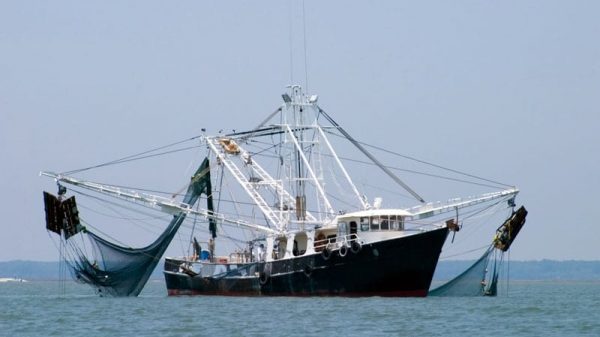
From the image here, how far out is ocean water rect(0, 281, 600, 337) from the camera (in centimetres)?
4450

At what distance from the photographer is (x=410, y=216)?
60.2m

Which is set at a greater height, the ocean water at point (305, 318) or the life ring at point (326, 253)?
the life ring at point (326, 253)

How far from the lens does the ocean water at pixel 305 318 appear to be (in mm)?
44500

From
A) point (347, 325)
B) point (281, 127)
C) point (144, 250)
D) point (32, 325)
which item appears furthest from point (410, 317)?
point (144, 250)

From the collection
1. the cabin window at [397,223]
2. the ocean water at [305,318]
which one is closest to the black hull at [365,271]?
the ocean water at [305,318]

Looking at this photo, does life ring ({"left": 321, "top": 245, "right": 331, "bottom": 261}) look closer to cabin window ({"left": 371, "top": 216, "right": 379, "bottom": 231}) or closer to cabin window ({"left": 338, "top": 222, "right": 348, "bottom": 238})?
cabin window ({"left": 338, "top": 222, "right": 348, "bottom": 238})

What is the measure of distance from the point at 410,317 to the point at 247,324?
6.46 metres

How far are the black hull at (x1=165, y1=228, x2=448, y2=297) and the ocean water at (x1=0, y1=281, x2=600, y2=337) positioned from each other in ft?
2.48

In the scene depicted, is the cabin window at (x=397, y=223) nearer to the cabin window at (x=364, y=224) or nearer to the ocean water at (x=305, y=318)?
the cabin window at (x=364, y=224)

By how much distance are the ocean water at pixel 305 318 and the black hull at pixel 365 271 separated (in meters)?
0.76

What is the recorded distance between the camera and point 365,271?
192 feet

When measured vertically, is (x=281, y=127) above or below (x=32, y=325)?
above

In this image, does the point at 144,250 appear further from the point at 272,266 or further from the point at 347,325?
the point at 347,325

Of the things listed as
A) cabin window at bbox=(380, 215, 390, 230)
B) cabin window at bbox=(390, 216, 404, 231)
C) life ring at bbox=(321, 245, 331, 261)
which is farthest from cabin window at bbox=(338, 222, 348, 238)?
cabin window at bbox=(390, 216, 404, 231)
